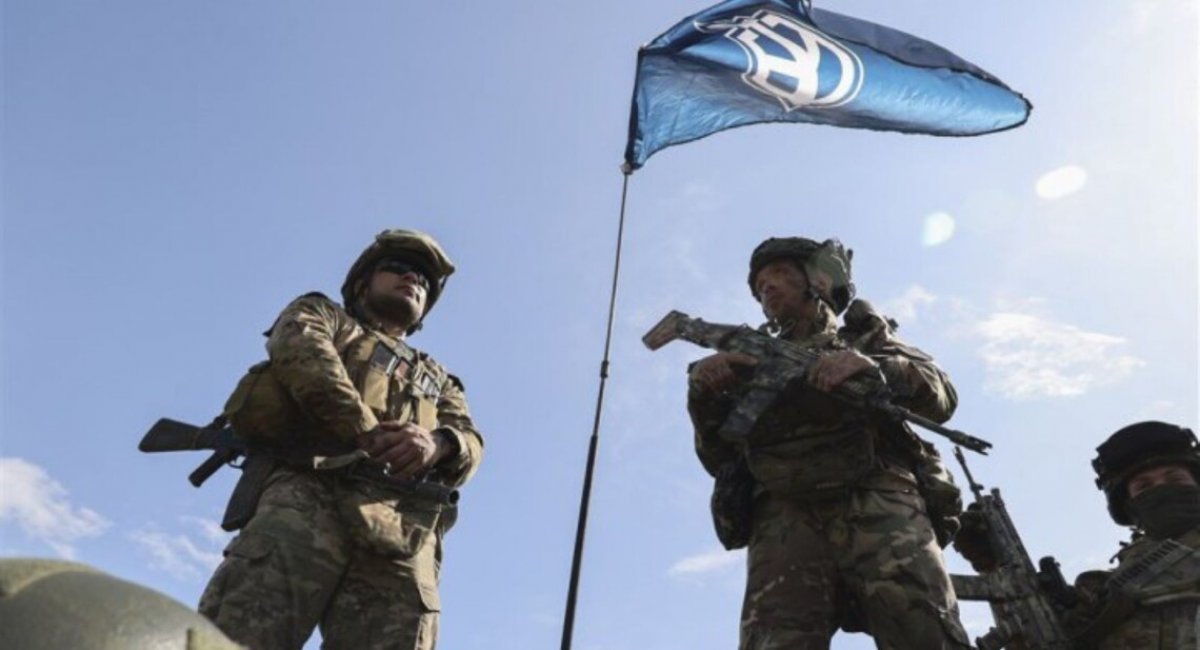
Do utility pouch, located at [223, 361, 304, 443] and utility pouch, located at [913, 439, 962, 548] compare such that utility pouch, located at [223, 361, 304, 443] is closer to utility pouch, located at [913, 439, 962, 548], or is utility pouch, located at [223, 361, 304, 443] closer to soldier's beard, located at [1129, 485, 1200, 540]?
utility pouch, located at [913, 439, 962, 548]

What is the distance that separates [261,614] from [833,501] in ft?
7.36

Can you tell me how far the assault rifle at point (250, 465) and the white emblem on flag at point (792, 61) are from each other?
465cm

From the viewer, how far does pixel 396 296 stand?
4.46m

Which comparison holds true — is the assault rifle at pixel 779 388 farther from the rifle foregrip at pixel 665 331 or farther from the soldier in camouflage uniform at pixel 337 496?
the soldier in camouflage uniform at pixel 337 496

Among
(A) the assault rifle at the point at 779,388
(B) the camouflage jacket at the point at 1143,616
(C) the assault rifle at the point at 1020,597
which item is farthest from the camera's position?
(C) the assault rifle at the point at 1020,597

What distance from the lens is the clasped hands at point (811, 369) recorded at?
409cm

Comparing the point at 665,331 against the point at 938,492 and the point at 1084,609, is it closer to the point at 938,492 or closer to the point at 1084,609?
the point at 938,492

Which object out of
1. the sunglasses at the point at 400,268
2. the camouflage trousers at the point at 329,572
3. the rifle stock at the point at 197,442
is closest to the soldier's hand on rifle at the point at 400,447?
the camouflage trousers at the point at 329,572

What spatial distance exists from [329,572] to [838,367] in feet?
7.02

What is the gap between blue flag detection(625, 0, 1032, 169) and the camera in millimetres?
7418

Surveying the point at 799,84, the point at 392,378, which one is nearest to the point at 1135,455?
the point at 799,84

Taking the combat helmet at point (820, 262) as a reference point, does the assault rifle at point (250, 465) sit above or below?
below

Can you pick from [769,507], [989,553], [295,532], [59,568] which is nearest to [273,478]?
[295,532]

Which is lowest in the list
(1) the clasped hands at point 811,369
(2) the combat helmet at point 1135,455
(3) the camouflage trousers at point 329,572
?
(3) the camouflage trousers at point 329,572
